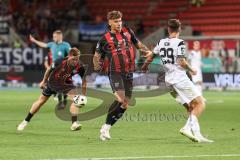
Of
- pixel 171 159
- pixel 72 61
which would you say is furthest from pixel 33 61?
pixel 171 159

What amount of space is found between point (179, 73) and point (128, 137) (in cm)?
169

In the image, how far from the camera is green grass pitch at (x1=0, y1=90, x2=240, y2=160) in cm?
1152

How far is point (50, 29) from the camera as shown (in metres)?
45.4

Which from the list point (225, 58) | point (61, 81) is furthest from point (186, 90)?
point (225, 58)

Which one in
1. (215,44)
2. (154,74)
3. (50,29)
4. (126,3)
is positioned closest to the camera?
(154,74)

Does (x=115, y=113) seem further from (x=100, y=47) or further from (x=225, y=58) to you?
(x=225, y=58)

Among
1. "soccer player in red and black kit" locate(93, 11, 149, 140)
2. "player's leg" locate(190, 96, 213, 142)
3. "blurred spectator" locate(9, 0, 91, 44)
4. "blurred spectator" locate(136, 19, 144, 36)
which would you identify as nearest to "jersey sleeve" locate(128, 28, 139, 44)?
"soccer player in red and black kit" locate(93, 11, 149, 140)

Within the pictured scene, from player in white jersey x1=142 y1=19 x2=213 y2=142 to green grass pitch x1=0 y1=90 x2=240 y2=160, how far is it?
1.40 ft

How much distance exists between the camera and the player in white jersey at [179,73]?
13.5 meters

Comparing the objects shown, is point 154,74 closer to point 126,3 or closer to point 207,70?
point 207,70

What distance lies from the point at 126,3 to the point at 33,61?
11468 millimetres

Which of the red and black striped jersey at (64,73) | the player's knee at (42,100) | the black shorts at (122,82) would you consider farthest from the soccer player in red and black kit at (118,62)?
the player's knee at (42,100)

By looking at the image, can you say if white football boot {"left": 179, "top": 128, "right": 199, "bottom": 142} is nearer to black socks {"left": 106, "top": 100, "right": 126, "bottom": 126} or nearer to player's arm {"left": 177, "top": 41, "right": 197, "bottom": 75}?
player's arm {"left": 177, "top": 41, "right": 197, "bottom": 75}

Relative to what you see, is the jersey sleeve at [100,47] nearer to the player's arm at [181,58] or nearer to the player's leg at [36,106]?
the player's arm at [181,58]
